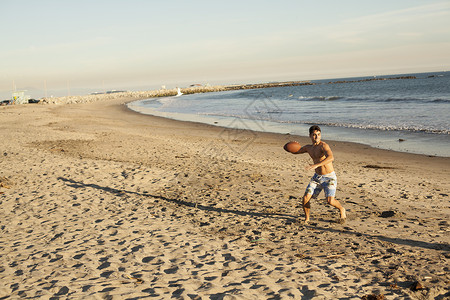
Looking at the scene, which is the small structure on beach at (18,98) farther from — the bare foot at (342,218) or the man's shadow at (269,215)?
the bare foot at (342,218)

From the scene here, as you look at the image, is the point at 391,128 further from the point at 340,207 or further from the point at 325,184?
the point at 325,184

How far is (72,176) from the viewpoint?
9.41 metres

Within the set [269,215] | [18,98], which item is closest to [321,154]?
[269,215]

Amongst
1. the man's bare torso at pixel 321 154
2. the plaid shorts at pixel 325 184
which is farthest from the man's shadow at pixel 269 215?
the man's bare torso at pixel 321 154

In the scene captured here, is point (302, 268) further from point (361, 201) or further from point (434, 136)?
point (434, 136)

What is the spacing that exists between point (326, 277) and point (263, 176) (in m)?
5.17

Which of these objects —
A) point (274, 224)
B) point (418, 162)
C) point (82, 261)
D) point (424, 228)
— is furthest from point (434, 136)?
point (82, 261)

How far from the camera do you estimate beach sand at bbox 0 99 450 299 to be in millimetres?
4051

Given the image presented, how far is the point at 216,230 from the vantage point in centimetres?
586

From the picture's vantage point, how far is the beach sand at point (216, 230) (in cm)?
405

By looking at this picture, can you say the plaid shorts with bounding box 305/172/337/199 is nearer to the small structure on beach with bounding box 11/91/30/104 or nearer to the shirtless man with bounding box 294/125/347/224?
the shirtless man with bounding box 294/125/347/224

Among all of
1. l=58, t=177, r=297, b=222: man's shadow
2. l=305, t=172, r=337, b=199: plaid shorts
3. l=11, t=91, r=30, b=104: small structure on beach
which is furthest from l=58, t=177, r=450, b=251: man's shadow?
l=11, t=91, r=30, b=104: small structure on beach

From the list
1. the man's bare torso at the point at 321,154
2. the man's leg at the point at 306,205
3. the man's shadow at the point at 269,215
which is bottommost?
the man's shadow at the point at 269,215

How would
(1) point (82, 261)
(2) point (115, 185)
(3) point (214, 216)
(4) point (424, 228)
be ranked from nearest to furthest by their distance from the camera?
(1) point (82, 261) < (4) point (424, 228) < (3) point (214, 216) < (2) point (115, 185)
